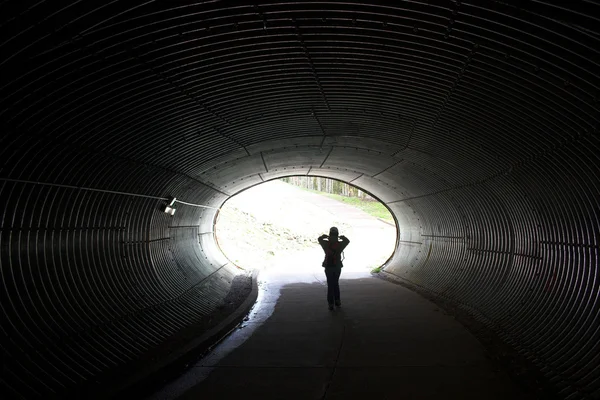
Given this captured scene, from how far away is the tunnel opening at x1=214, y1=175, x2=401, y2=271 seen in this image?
25.9 meters

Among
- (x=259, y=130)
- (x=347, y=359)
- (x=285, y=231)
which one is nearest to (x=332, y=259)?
(x=259, y=130)

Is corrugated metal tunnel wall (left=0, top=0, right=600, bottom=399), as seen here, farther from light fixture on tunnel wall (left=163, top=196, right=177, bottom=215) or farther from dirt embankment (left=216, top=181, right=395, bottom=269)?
dirt embankment (left=216, top=181, right=395, bottom=269)

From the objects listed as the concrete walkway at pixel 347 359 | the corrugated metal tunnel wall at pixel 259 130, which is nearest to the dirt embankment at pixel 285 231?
the concrete walkway at pixel 347 359

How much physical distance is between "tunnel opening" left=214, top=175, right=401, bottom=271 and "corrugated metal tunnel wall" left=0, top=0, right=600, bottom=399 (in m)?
12.1

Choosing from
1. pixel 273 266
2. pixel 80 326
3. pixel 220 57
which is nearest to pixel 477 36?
pixel 220 57

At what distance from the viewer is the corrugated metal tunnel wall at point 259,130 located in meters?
4.98

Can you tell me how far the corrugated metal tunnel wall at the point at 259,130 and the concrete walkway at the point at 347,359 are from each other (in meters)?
0.77

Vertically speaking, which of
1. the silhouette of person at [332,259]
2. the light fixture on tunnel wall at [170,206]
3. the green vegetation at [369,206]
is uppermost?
the green vegetation at [369,206]

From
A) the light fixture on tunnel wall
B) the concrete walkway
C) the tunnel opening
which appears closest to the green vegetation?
the tunnel opening

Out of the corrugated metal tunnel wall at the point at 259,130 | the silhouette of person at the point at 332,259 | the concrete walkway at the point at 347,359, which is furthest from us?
the silhouette of person at the point at 332,259

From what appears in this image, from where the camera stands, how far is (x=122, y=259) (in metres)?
9.62

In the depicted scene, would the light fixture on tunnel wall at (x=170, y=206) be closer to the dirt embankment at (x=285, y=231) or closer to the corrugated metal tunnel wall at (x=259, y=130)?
the corrugated metal tunnel wall at (x=259, y=130)

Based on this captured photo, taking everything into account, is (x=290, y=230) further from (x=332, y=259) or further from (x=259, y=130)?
(x=259, y=130)

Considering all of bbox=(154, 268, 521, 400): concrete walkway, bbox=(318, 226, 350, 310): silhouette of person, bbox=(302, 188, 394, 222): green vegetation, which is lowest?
bbox=(154, 268, 521, 400): concrete walkway
